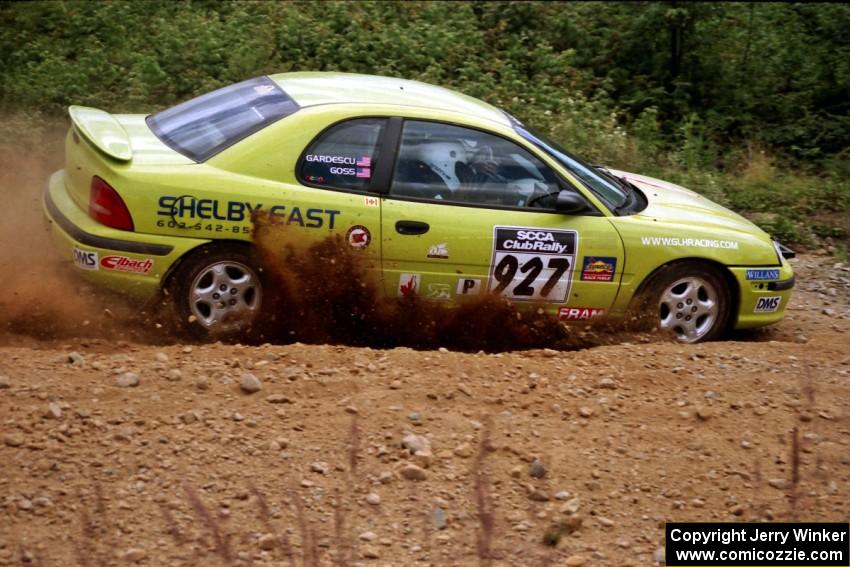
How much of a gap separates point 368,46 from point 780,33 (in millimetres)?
5458

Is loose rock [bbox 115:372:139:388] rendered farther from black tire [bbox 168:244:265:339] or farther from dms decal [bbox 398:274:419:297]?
dms decal [bbox 398:274:419:297]

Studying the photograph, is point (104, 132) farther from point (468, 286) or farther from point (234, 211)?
point (468, 286)

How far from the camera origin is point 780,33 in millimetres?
13766

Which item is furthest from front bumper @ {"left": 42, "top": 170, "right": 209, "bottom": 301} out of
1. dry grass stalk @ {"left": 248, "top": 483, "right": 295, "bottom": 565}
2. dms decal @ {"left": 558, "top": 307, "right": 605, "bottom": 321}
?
dms decal @ {"left": 558, "top": 307, "right": 605, "bottom": 321}

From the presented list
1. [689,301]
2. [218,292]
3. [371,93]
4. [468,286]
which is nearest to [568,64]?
[689,301]

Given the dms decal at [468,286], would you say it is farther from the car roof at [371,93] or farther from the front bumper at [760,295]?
the front bumper at [760,295]

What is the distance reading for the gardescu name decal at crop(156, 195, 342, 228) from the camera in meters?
6.20

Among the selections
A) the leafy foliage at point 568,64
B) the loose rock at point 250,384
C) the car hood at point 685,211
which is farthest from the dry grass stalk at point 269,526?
the leafy foliage at point 568,64

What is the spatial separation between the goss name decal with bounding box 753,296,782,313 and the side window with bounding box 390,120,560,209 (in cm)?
166

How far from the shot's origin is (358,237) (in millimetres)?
6383

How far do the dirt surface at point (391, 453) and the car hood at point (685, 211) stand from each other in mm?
1205

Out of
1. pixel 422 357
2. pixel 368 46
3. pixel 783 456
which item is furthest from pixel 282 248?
pixel 368 46

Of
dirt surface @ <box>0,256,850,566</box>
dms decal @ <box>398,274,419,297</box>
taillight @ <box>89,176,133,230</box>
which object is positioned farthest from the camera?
dms decal @ <box>398,274,419,297</box>

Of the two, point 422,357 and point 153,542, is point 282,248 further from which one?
point 153,542
